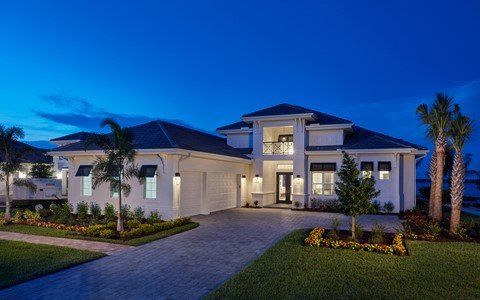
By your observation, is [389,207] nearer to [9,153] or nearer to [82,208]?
[82,208]

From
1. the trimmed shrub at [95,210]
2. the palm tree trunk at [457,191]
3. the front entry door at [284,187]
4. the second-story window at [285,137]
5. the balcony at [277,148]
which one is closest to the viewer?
the palm tree trunk at [457,191]

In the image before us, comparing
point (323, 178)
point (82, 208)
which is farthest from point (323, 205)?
point (82, 208)

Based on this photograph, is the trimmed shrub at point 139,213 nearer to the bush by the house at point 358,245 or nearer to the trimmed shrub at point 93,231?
the trimmed shrub at point 93,231

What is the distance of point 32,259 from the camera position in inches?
339

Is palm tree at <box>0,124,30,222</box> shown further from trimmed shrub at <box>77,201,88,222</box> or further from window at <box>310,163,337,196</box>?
window at <box>310,163,337,196</box>

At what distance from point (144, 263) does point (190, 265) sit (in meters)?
1.16

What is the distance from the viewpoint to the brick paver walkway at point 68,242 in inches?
393

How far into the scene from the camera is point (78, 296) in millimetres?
6238

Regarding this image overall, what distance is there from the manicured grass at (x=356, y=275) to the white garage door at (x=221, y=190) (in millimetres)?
8960

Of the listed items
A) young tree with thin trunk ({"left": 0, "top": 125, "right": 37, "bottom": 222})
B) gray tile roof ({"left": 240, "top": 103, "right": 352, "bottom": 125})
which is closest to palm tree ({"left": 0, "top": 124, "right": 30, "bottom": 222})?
young tree with thin trunk ({"left": 0, "top": 125, "right": 37, "bottom": 222})

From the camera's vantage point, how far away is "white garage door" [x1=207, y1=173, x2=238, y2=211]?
→ 1859 cm

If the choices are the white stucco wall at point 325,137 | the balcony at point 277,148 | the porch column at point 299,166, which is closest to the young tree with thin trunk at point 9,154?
the balcony at point 277,148

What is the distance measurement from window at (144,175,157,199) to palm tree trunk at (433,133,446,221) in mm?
12528

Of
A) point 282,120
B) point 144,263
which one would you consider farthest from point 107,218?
point 282,120
